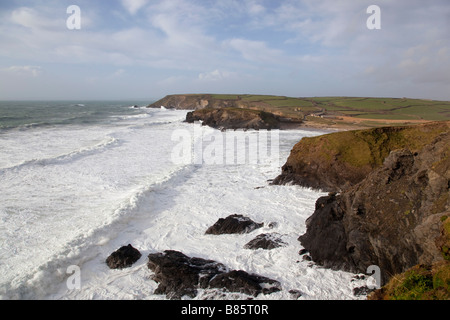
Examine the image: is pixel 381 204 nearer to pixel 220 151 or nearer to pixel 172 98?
pixel 220 151

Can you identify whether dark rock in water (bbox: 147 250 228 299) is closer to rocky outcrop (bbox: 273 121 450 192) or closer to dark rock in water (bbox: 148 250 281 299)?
dark rock in water (bbox: 148 250 281 299)

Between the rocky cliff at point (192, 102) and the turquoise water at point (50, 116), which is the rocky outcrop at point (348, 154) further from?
the rocky cliff at point (192, 102)

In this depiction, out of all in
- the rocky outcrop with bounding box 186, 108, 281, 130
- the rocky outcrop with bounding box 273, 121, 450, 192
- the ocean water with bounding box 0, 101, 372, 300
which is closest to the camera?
the ocean water with bounding box 0, 101, 372, 300

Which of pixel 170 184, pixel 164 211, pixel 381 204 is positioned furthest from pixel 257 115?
pixel 381 204

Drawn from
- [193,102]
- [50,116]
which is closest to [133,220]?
[50,116]

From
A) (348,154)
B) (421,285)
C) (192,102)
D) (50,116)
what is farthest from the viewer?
(192,102)

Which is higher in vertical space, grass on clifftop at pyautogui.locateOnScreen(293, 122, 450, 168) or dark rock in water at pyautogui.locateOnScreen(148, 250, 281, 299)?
grass on clifftop at pyautogui.locateOnScreen(293, 122, 450, 168)

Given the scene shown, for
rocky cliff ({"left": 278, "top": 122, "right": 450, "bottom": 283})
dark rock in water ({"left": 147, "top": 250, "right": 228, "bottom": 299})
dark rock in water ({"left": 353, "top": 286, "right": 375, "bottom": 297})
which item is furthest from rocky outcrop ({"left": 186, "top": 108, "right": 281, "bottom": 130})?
dark rock in water ({"left": 353, "top": 286, "right": 375, "bottom": 297})

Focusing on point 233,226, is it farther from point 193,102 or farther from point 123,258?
point 193,102
